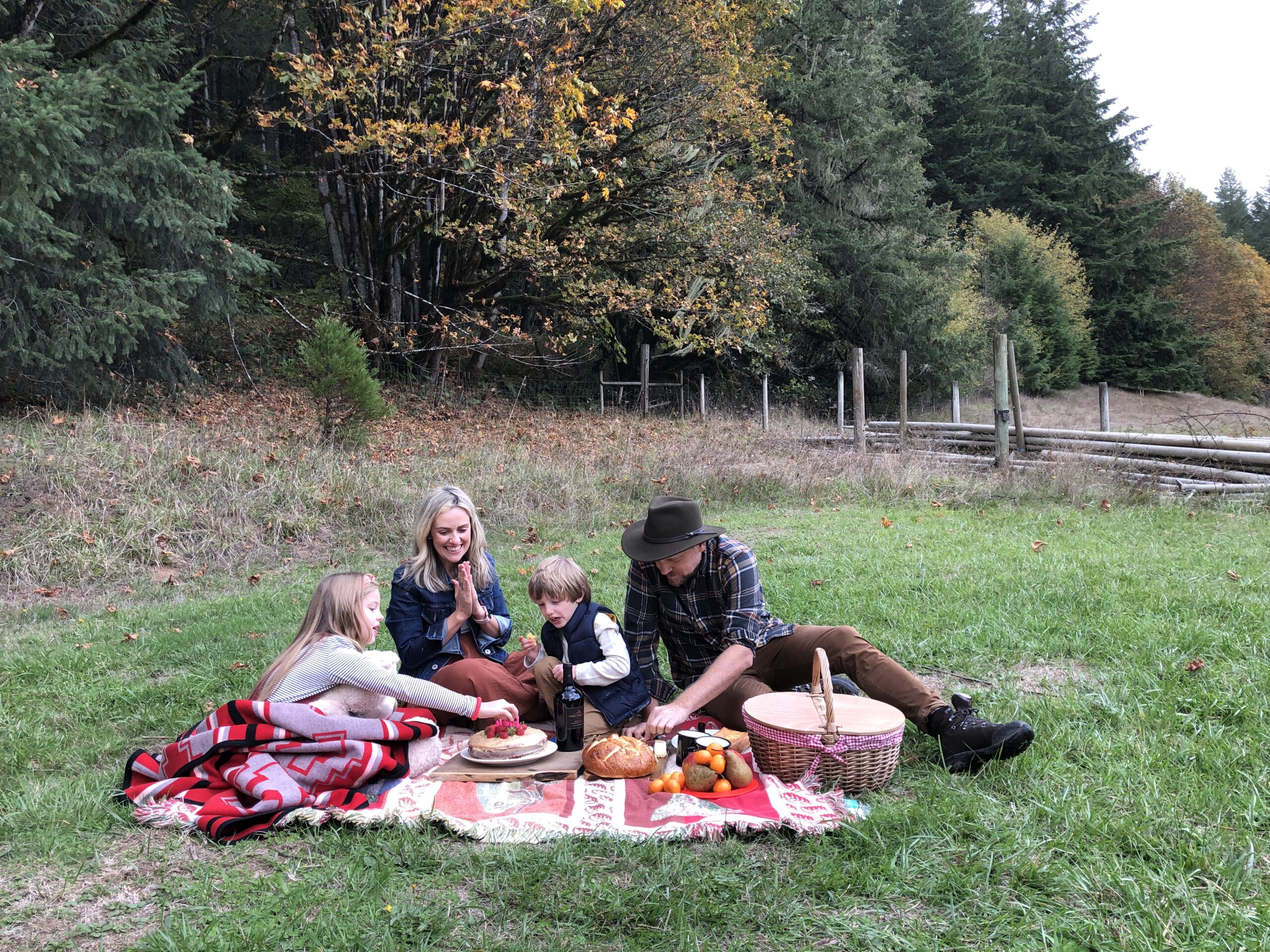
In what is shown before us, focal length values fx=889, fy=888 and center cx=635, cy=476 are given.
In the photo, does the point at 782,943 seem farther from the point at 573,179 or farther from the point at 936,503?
the point at 573,179

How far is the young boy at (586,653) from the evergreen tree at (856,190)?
863 inches

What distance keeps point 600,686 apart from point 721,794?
0.91m

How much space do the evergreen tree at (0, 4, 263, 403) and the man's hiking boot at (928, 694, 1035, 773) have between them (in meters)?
10.6

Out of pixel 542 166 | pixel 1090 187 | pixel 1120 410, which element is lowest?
pixel 1120 410

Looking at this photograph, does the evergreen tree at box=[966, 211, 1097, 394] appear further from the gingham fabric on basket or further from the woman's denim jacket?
the gingham fabric on basket

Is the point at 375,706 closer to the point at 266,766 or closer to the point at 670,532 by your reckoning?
the point at 266,766

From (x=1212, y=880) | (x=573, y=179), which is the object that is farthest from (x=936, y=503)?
(x=573, y=179)

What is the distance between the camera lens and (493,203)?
50.9 ft

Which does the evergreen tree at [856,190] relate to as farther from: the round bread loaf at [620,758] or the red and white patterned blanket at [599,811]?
the red and white patterned blanket at [599,811]

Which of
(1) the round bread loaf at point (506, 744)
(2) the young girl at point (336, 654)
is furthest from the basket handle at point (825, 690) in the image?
(2) the young girl at point (336, 654)

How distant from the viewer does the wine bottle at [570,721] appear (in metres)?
3.95

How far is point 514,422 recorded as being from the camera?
18.6 metres

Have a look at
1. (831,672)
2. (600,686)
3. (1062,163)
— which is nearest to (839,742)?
(831,672)

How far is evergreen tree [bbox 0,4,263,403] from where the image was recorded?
1002 cm
